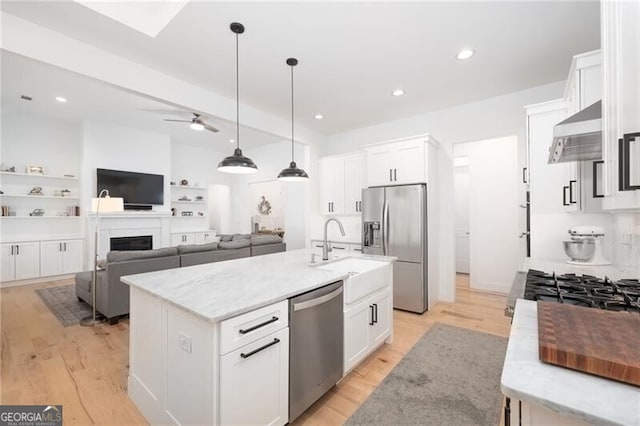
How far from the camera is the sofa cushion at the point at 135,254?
3121 millimetres

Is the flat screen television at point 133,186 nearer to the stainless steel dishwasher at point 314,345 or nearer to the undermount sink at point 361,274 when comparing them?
the undermount sink at point 361,274

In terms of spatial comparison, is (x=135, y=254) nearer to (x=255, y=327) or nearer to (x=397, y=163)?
(x=255, y=327)

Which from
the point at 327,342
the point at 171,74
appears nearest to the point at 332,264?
the point at 327,342

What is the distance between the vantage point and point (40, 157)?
529 centimetres

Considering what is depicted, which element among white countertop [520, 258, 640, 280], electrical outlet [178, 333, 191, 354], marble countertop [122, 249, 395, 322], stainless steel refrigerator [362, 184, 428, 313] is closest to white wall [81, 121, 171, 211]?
marble countertop [122, 249, 395, 322]

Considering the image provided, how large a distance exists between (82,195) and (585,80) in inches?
299

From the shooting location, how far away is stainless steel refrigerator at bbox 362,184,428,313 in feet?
11.9

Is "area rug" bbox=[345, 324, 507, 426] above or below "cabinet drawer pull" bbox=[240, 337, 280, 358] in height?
below

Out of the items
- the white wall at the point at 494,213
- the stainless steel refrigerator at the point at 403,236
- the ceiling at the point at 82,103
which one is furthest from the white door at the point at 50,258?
the white wall at the point at 494,213

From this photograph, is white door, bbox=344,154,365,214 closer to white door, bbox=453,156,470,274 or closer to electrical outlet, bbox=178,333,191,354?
white door, bbox=453,156,470,274

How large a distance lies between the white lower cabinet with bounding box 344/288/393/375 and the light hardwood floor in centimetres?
17

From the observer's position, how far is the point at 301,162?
5922mm

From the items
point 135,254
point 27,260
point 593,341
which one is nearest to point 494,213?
point 593,341

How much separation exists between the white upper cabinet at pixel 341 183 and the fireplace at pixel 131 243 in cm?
402
